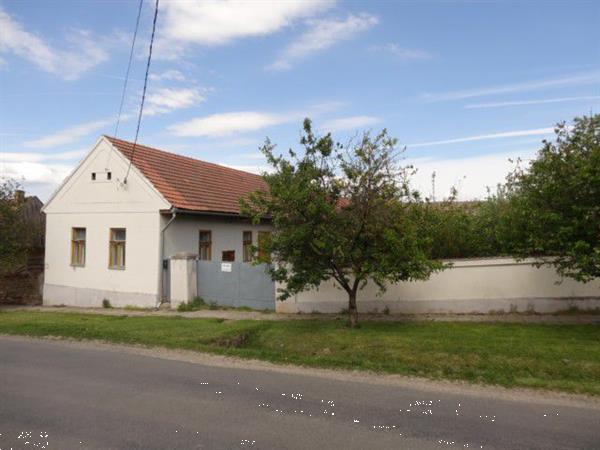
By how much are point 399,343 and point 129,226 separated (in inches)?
446

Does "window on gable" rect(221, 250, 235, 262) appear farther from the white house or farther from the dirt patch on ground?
the dirt patch on ground

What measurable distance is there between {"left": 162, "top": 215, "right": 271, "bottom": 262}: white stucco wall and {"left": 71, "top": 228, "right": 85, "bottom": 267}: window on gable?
4294 millimetres

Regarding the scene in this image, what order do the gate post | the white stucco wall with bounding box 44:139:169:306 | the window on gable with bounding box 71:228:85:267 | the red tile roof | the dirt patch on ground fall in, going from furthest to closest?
the window on gable with bounding box 71:228:85:267 < the red tile roof < the white stucco wall with bounding box 44:139:169:306 < the gate post < the dirt patch on ground

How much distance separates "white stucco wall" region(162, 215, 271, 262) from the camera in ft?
57.4

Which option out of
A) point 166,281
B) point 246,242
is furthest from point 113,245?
point 246,242

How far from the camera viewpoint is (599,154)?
30.7 feet

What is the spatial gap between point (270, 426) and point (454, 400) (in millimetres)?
2628

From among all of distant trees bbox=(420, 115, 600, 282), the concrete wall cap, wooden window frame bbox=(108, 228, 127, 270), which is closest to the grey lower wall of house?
wooden window frame bbox=(108, 228, 127, 270)

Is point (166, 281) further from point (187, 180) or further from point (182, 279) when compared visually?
point (187, 180)

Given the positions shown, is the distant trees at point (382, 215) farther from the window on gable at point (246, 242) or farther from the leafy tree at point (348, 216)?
the window on gable at point (246, 242)

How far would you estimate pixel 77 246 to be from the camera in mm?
19516

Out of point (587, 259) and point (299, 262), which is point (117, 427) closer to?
point (299, 262)

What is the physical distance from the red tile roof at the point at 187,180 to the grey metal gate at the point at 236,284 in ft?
7.76

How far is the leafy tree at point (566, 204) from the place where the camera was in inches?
371
